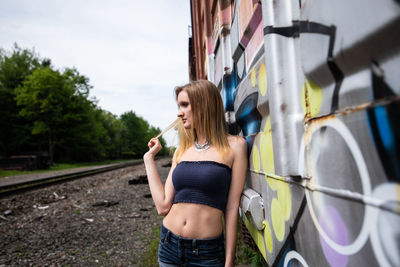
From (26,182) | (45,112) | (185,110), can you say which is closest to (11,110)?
(45,112)

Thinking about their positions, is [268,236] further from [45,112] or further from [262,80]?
[45,112]

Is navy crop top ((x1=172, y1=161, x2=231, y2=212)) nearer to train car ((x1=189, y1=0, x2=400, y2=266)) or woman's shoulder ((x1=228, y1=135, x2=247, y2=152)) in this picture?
woman's shoulder ((x1=228, y1=135, x2=247, y2=152))

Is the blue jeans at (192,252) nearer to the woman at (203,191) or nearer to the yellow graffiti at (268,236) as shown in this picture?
the woman at (203,191)

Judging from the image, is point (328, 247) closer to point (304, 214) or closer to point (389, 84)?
point (304, 214)

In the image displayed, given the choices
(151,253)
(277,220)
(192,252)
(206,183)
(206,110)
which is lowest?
(151,253)

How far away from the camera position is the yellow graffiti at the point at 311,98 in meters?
0.87

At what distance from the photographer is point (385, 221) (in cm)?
58

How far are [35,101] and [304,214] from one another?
37.2m

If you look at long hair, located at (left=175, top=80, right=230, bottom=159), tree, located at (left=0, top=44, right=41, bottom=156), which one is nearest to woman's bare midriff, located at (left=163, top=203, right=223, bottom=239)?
long hair, located at (left=175, top=80, right=230, bottom=159)

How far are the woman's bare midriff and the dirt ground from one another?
2656mm

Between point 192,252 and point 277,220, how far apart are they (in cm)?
71

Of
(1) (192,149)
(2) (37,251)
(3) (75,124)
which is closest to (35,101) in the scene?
(3) (75,124)

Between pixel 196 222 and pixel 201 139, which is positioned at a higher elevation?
pixel 201 139

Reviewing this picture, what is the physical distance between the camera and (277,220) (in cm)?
128
